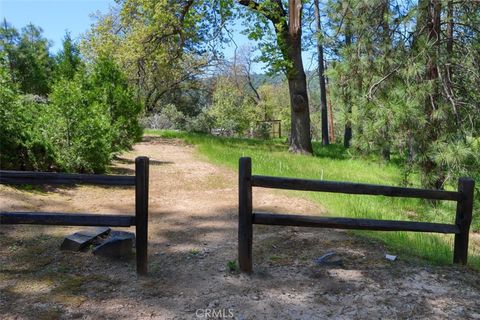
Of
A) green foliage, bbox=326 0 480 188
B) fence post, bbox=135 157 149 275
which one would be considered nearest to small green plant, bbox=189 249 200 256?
fence post, bbox=135 157 149 275

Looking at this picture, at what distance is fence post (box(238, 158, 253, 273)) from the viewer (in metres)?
4.28

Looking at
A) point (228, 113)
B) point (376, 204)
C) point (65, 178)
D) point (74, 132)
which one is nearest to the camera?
point (65, 178)

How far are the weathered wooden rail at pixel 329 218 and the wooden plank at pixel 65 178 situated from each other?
1.13m

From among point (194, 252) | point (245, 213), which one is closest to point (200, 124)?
point (194, 252)

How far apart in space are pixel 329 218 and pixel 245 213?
3.01ft

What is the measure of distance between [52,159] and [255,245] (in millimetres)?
4701

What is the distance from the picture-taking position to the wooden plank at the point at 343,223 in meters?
4.38

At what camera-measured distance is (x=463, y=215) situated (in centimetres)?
482

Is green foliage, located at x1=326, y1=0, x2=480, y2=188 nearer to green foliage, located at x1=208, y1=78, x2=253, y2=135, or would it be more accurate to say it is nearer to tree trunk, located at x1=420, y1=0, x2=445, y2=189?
tree trunk, located at x1=420, y1=0, x2=445, y2=189

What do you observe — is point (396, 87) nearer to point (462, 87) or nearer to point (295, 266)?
point (462, 87)

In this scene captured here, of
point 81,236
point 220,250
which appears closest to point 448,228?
point 220,250

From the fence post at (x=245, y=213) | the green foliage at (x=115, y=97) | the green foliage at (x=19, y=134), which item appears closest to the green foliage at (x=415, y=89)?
the fence post at (x=245, y=213)

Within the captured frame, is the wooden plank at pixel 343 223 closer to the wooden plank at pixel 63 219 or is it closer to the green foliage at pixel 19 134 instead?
the wooden plank at pixel 63 219

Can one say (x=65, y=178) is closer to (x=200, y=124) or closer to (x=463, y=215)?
(x=463, y=215)
